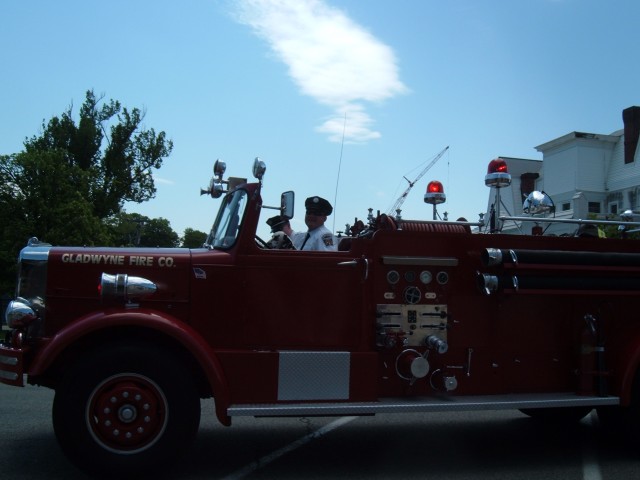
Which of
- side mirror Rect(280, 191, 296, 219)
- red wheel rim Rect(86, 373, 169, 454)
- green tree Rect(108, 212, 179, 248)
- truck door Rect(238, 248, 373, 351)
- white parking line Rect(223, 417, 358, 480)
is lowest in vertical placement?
white parking line Rect(223, 417, 358, 480)

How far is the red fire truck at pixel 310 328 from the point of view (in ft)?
14.6

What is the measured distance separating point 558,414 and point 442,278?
2567mm

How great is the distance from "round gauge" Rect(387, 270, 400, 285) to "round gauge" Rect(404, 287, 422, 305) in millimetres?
119

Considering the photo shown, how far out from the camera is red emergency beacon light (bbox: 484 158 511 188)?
18.1ft

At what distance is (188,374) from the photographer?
4.63 meters

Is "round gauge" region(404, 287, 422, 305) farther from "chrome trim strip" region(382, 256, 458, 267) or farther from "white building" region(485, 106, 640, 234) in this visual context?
"white building" region(485, 106, 640, 234)

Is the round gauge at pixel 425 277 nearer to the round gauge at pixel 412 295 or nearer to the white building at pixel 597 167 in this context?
the round gauge at pixel 412 295

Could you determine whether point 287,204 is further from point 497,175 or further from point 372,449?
point 372,449

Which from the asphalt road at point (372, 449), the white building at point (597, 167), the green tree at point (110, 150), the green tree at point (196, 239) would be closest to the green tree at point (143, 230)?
the green tree at point (110, 150)

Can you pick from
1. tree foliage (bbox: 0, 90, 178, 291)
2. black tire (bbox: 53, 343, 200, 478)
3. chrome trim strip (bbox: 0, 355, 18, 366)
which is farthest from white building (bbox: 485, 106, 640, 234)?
chrome trim strip (bbox: 0, 355, 18, 366)

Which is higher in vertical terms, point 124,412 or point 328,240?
point 328,240

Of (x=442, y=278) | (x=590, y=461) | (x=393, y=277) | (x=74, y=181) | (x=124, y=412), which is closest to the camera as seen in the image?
(x=124, y=412)

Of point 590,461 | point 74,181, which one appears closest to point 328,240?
point 590,461

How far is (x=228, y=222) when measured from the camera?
5199 mm
